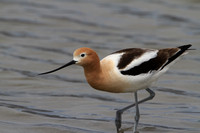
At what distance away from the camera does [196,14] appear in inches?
588

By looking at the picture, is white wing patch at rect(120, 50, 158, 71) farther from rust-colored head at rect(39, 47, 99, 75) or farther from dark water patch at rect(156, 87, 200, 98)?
dark water patch at rect(156, 87, 200, 98)

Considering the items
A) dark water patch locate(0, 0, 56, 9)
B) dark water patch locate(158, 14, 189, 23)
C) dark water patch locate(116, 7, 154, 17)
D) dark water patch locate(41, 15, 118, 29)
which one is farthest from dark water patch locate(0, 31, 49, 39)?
dark water patch locate(158, 14, 189, 23)

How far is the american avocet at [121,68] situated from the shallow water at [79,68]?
87 centimetres

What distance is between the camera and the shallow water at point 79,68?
877 cm

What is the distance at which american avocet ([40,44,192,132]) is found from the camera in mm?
7711

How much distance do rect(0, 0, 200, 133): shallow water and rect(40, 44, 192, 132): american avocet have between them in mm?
873

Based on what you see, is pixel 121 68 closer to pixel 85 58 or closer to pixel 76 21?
pixel 85 58

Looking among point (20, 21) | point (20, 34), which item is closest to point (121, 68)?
point (20, 34)

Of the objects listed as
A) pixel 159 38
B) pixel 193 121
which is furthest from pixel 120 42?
pixel 193 121

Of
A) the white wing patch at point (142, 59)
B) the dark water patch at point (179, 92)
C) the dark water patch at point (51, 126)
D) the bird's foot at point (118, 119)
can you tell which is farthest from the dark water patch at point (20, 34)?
the white wing patch at point (142, 59)

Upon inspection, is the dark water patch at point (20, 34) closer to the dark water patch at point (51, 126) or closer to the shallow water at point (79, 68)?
the shallow water at point (79, 68)

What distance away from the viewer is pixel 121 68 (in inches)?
306

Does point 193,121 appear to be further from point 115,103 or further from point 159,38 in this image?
point 159,38

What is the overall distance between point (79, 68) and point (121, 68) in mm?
4075
